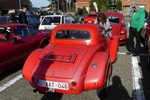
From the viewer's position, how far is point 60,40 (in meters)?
5.04

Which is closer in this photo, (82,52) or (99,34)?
(82,52)

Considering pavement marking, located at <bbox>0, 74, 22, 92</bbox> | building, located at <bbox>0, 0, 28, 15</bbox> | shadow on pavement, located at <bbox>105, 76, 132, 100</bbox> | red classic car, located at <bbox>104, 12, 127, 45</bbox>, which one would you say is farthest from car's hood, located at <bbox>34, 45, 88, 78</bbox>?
building, located at <bbox>0, 0, 28, 15</bbox>

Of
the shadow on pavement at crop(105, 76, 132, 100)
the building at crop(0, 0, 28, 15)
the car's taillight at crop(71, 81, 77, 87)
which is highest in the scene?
the building at crop(0, 0, 28, 15)

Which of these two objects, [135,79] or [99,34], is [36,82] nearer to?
[99,34]

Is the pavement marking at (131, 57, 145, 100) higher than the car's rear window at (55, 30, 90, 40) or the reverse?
the reverse

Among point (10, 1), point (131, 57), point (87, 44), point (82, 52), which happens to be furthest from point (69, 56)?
point (10, 1)

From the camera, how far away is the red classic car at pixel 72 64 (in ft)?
12.5

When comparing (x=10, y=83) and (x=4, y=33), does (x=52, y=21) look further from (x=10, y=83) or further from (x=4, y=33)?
(x=10, y=83)

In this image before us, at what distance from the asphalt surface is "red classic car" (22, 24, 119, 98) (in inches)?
13.4

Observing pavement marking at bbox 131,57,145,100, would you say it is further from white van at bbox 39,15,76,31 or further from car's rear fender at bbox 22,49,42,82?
white van at bbox 39,15,76,31

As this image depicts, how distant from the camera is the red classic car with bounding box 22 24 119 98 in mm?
3799

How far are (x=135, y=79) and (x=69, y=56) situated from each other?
2.11m

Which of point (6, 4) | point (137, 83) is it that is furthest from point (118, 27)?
point (6, 4)

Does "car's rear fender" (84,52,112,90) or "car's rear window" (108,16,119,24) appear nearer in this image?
"car's rear fender" (84,52,112,90)
